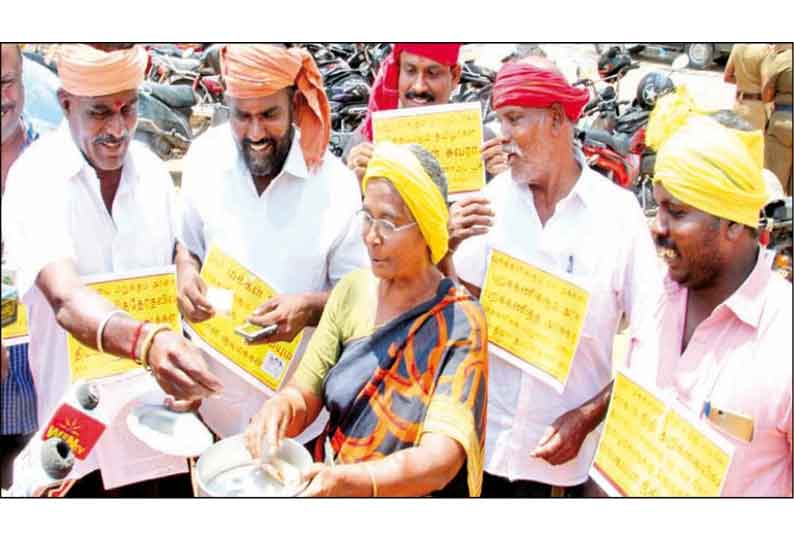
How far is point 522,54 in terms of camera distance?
144 inches

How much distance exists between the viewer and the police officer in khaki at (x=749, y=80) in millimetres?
6907

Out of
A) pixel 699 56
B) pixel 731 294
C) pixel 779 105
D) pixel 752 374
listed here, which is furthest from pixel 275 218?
pixel 779 105

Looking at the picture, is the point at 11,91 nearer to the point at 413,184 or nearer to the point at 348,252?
the point at 348,252

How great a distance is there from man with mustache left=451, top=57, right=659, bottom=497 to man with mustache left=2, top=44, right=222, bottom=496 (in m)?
1.08

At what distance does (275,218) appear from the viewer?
3354mm

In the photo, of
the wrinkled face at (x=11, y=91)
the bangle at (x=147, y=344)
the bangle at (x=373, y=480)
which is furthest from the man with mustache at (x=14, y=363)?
the bangle at (x=373, y=480)

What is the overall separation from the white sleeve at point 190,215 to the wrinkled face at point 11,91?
582 mm

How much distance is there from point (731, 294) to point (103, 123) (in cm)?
204

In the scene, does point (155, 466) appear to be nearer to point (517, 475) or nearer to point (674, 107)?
point (517, 475)

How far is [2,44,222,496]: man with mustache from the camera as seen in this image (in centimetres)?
303

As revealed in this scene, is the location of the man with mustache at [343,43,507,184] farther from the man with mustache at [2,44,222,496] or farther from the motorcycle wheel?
the motorcycle wheel

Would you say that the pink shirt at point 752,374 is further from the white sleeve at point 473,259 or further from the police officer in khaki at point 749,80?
the police officer in khaki at point 749,80

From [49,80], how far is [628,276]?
2.06 metres
